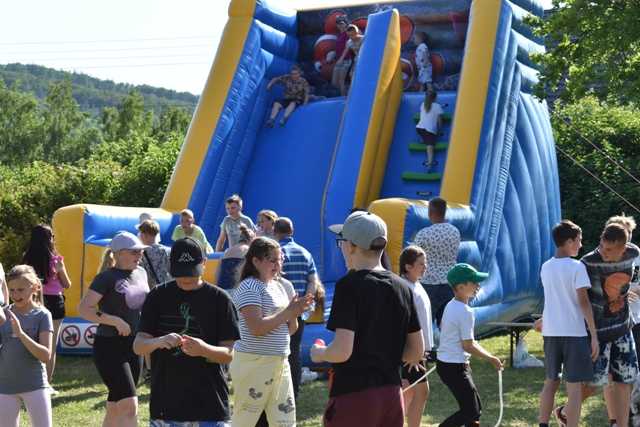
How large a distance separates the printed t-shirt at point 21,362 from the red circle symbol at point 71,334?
4869mm

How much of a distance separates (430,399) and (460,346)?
2.30 metres

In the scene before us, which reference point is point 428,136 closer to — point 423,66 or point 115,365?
point 423,66

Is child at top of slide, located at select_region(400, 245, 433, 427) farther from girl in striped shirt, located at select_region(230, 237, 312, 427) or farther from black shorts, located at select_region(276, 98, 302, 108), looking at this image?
black shorts, located at select_region(276, 98, 302, 108)

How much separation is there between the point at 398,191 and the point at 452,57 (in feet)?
7.36

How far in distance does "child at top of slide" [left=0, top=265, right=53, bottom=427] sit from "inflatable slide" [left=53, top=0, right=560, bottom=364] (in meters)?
4.21

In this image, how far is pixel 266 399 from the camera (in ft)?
18.1

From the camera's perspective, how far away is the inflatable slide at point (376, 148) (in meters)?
10.9

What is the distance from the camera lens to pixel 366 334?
14.1ft

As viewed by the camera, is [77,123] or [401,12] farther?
[77,123]

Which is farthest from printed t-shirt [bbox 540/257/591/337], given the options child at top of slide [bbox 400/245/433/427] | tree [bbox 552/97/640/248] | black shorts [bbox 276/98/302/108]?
tree [bbox 552/97/640/248]

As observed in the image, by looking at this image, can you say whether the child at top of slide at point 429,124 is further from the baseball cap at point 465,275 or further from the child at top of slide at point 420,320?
the baseball cap at point 465,275

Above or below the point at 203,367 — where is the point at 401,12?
above

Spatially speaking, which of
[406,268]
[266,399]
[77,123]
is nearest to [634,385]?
[406,268]

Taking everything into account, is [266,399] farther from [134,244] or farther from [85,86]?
[85,86]
